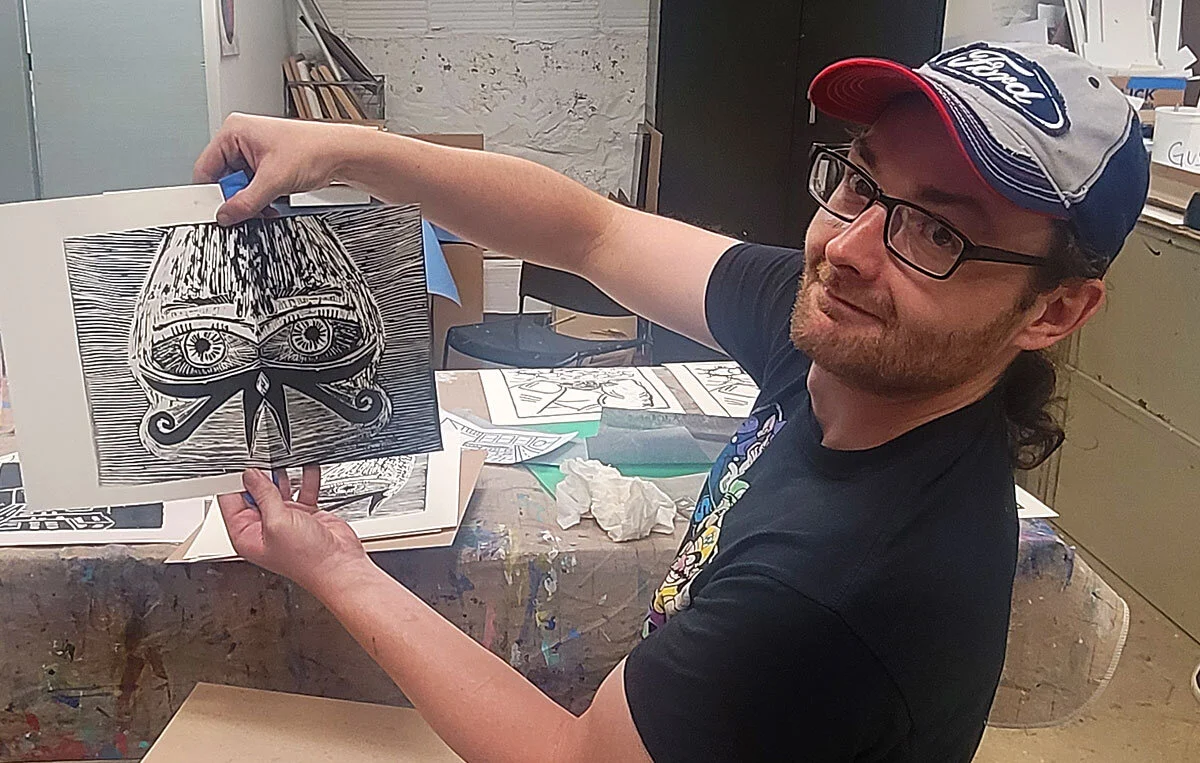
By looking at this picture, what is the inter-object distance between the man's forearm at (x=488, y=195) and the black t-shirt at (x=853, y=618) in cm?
51

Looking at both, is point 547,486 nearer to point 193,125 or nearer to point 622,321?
point 193,125

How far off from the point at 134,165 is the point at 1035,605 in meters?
2.12

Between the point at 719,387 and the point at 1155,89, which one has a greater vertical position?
the point at 1155,89

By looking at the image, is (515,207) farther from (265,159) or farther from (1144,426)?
(1144,426)

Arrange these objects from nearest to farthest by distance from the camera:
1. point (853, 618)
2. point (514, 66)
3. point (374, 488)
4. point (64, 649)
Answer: point (853, 618), point (64, 649), point (374, 488), point (514, 66)

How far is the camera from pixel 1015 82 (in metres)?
0.74

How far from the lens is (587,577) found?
1091 millimetres

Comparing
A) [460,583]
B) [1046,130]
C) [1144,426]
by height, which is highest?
[1046,130]

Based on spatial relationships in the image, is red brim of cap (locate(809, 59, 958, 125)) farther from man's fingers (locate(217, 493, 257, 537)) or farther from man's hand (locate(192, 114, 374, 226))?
man's fingers (locate(217, 493, 257, 537))

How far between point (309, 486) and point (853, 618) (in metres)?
0.55

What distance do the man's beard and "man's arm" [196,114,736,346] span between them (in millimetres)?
406

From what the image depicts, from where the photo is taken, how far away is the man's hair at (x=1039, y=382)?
29.2 inches

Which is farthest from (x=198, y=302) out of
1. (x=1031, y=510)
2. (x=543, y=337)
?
(x=543, y=337)

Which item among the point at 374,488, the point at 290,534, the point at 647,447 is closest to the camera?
the point at 290,534
